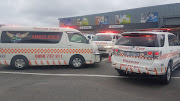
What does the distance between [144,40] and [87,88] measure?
8.13 feet

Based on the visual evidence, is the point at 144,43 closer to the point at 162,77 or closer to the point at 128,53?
the point at 128,53

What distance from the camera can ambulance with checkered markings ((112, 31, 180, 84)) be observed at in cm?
529

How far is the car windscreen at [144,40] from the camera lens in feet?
17.8

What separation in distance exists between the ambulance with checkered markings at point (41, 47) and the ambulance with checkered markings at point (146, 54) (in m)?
2.59

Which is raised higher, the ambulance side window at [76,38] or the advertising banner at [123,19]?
the advertising banner at [123,19]

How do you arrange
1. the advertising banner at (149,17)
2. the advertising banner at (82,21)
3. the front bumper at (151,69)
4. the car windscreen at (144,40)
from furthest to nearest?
1. the advertising banner at (82,21)
2. the advertising banner at (149,17)
3. the car windscreen at (144,40)
4. the front bumper at (151,69)

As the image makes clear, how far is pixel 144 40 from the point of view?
562cm

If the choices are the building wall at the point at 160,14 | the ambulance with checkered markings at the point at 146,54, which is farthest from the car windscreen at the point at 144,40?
the building wall at the point at 160,14

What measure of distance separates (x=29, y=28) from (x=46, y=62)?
73.3 inches

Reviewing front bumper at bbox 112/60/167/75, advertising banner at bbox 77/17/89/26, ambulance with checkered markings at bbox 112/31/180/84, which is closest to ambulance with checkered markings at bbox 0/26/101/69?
ambulance with checkered markings at bbox 112/31/180/84

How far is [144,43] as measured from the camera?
5.55 metres


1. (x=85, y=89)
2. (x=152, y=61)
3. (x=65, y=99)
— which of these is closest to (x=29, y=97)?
(x=65, y=99)

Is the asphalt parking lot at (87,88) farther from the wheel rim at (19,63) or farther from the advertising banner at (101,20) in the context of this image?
the advertising banner at (101,20)

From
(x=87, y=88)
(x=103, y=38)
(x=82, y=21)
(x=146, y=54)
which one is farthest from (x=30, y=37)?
(x=82, y=21)
